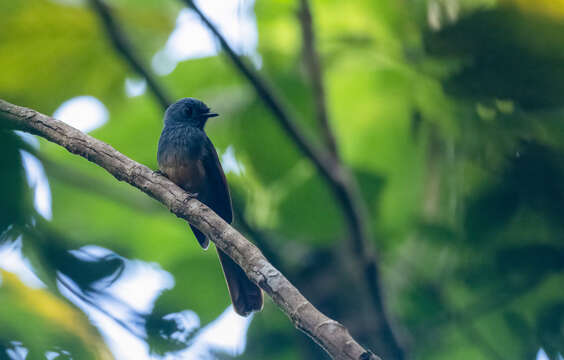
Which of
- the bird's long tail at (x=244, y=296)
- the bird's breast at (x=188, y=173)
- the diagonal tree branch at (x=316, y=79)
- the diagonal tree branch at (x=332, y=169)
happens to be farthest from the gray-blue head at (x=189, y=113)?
the bird's long tail at (x=244, y=296)

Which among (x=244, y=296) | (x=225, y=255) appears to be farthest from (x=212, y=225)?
(x=225, y=255)

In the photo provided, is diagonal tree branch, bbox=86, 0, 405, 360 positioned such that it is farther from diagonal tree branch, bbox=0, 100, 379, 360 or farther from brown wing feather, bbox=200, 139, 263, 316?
diagonal tree branch, bbox=0, 100, 379, 360

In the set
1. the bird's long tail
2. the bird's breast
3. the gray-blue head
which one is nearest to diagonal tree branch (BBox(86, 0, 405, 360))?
the gray-blue head

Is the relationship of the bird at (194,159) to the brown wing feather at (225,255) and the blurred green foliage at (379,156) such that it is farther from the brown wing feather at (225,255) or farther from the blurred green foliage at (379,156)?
the blurred green foliage at (379,156)

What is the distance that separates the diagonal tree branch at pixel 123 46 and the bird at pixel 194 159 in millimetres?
119

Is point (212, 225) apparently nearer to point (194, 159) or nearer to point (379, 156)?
point (194, 159)

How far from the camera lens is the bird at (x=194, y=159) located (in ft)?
10.4

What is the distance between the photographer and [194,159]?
332 cm

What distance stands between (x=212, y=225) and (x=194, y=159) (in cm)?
131

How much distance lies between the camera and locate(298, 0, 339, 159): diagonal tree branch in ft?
11.0

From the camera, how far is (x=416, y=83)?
11.3 feet

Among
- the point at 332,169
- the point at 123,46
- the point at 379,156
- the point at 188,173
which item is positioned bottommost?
the point at 379,156

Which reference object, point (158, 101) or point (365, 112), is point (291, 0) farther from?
point (158, 101)

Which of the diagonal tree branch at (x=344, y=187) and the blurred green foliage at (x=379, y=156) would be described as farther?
the diagonal tree branch at (x=344, y=187)
